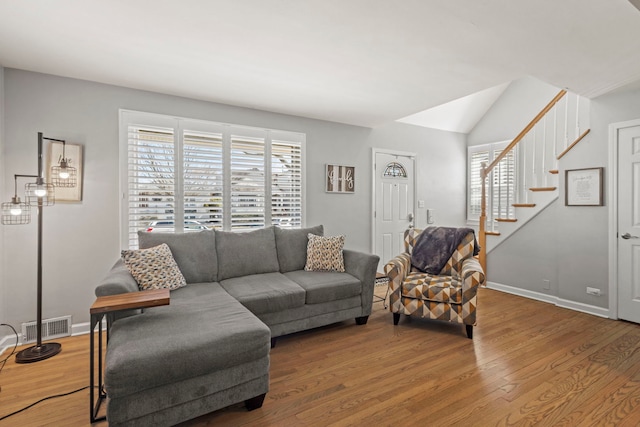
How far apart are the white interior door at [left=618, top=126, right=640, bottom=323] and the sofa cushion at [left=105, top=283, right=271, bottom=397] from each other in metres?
3.74

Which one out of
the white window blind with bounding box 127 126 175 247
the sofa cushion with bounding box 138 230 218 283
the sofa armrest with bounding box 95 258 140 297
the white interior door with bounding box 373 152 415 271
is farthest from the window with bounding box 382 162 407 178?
the sofa armrest with bounding box 95 258 140 297

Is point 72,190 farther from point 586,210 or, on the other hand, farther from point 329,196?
point 586,210

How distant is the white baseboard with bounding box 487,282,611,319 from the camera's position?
3.38 meters

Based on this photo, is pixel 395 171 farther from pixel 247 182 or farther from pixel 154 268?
pixel 154 268

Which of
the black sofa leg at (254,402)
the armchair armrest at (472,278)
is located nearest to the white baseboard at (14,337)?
the black sofa leg at (254,402)

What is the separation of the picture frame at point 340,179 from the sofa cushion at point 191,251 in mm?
1910

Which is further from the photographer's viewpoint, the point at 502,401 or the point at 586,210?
the point at 586,210

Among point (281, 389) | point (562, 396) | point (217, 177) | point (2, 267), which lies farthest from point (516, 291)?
point (2, 267)

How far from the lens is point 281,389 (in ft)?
6.76

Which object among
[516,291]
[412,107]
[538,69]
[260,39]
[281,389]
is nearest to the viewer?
[281,389]

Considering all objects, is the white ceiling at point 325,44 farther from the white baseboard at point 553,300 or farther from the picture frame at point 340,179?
the white baseboard at point 553,300

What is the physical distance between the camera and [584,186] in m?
3.49

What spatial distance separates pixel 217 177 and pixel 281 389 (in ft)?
7.91

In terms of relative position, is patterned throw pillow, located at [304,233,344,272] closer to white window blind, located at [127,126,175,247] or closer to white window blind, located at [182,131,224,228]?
white window blind, located at [182,131,224,228]
